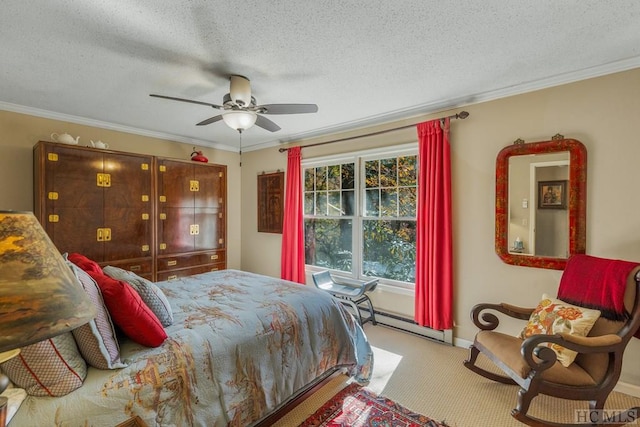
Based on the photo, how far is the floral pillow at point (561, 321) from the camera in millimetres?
1864

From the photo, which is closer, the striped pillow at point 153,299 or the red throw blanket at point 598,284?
the striped pillow at point 153,299

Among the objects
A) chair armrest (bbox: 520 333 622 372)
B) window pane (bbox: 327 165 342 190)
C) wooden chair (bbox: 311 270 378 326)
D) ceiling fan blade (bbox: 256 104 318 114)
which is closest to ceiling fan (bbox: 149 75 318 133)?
ceiling fan blade (bbox: 256 104 318 114)

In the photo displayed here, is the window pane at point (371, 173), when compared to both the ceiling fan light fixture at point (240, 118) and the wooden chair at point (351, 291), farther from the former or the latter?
the ceiling fan light fixture at point (240, 118)

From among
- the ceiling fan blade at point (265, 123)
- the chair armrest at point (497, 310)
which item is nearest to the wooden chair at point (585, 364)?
the chair armrest at point (497, 310)

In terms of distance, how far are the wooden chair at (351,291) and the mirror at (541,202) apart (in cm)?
141

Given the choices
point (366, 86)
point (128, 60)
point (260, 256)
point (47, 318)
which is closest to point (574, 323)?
point (366, 86)

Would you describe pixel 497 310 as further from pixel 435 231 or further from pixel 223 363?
pixel 223 363

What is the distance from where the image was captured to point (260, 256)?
485 cm

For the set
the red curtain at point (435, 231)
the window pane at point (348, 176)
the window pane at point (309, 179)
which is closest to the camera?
the red curtain at point (435, 231)

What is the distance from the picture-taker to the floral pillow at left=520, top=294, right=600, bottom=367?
1864 mm

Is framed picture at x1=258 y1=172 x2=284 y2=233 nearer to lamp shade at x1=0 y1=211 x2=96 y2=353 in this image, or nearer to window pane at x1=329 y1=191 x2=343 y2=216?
window pane at x1=329 y1=191 x2=343 y2=216

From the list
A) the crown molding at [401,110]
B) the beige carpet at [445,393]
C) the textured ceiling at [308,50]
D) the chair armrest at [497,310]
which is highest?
the textured ceiling at [308,50]

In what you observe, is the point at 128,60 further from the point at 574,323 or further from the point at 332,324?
the point at 574,323

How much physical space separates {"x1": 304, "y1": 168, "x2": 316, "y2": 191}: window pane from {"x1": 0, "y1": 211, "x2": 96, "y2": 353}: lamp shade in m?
3.64
